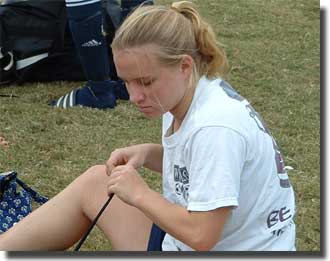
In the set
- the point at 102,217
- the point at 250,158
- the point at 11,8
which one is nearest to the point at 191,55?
the point at 250,158

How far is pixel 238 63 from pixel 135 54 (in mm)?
2811

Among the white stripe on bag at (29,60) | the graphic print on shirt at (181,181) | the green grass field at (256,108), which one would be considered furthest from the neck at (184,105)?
the white stripe on bag at (29,60)

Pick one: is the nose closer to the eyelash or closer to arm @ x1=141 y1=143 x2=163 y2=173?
the eyelash

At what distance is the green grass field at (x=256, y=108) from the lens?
110 inches

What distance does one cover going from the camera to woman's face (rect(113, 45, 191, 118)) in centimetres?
160

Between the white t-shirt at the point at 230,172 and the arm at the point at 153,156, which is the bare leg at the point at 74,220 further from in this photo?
the white t-shirt at the point at 230,172

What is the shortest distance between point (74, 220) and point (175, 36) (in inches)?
26.6

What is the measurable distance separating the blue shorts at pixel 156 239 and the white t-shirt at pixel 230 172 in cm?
9

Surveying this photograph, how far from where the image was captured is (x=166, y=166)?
1.73 m

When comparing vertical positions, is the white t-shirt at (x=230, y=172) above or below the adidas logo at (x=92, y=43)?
above

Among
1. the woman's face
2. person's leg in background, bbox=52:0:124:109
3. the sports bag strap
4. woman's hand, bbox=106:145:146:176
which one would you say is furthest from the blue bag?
person's leg in background, bbox=52:0:124:109

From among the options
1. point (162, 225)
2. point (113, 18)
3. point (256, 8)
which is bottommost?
point (256, 8)

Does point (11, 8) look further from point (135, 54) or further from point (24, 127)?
point (135, 54)

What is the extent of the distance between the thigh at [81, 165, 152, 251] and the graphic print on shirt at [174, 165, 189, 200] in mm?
270
